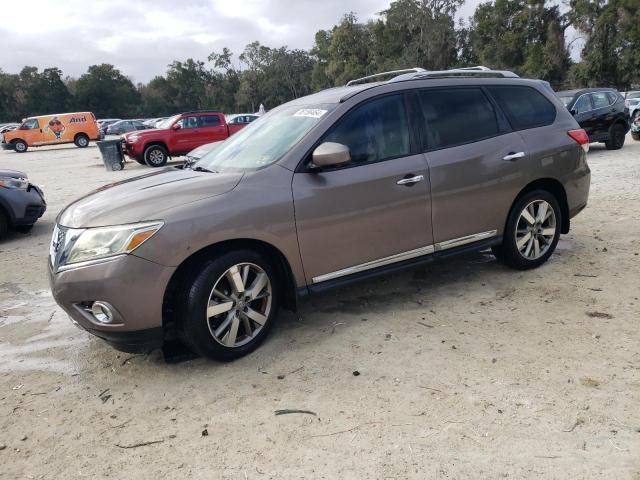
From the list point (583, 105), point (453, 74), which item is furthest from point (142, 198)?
point (583, 105)

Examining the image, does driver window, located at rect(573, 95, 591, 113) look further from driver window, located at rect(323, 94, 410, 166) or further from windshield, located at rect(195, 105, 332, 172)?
windshield, located at rect(195, 105, 332, 172)

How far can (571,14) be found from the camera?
43.7m

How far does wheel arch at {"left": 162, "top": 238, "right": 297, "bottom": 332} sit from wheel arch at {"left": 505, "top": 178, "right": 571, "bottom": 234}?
2.18 m

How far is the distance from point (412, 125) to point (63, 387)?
120 inches

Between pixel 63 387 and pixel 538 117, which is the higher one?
pixel 538 117

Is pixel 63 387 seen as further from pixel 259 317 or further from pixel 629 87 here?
pixel 629 87

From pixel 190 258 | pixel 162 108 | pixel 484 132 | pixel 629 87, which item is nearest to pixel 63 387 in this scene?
pixel 190 258

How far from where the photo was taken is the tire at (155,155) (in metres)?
17.1

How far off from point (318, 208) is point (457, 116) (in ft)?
5.21

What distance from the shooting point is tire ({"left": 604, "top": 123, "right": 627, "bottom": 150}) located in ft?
43.3

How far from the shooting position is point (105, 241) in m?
3.06

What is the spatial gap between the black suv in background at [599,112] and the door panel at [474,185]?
9.30m

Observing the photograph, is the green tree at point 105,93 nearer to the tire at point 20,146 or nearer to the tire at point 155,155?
the tire at point 20,146

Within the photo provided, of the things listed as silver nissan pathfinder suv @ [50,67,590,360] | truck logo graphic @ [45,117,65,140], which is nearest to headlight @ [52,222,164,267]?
silver nissan pathfinder suv @ [50,67,590,360]
